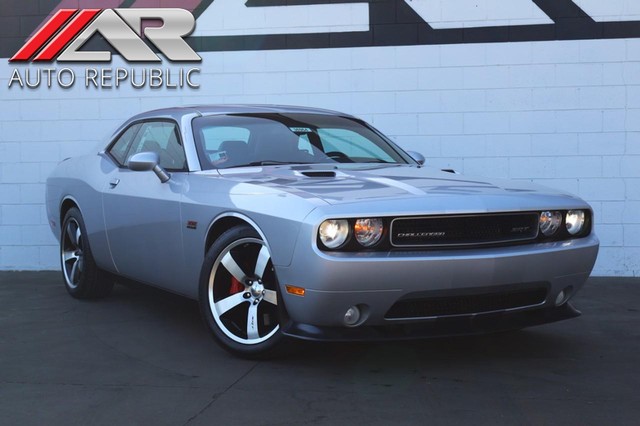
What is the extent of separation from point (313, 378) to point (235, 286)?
715mm

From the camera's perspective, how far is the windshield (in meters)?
5.14

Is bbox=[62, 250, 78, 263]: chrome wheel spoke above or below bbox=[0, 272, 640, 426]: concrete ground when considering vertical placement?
above

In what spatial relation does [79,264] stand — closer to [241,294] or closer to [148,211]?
[148,211]

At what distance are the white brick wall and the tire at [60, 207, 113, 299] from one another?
6.84 ft

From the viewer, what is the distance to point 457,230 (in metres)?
4.07

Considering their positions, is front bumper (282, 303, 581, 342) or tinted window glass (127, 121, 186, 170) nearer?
front bumper (282, 303, 581, 342)

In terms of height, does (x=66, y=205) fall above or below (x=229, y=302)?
above

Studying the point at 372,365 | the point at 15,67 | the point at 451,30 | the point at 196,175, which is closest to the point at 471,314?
the point at 372,365

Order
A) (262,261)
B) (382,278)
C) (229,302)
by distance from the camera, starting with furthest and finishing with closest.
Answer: (229,302) < (262,261) < (382,278)

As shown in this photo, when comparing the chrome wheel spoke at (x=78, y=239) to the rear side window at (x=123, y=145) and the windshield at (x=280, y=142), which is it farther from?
the windshield at (x=280, y=142)

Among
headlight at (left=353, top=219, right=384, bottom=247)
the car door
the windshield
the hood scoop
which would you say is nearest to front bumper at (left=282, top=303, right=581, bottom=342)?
headlight at (left=353, top=219, right=384, bottom=247)

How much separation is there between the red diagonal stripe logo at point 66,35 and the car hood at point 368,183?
14.4 feet

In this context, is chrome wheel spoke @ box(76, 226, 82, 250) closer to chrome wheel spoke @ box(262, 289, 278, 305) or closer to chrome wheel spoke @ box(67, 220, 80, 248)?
chrome wheel spoke @ box(67, 220, 80, 248)

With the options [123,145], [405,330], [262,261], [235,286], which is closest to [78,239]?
[123,145]
